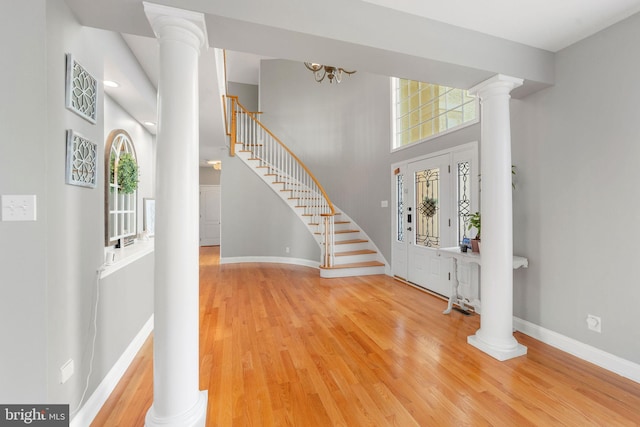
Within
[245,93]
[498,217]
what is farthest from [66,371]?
[245,93]

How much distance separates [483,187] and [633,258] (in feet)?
3.91

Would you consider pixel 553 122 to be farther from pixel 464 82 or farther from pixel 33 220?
pixel 33 220

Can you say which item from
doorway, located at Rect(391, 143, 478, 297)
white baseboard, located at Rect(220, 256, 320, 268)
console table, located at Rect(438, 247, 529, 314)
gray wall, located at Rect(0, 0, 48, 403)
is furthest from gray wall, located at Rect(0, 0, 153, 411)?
white baseboard, located at Rect(220, 256, 320, 268)

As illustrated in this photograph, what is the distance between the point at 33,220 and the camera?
4.60ft

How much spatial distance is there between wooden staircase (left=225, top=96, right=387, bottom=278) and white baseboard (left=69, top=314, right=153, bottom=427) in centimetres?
332

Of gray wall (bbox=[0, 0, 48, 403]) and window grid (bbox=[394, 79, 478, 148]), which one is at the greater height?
window grid (bbox=[394, 79, 478, 148])

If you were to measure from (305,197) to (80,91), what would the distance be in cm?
506

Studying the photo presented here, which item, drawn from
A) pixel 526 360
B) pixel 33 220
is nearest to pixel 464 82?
pixel 526 360

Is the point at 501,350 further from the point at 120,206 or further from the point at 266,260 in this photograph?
the point at 266,260

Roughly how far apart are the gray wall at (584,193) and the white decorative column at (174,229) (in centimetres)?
320

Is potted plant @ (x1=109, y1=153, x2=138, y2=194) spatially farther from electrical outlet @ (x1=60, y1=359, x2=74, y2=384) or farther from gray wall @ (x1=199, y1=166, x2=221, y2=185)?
gray wall @ (x1=199, y1=166, x2=221, y2=185)

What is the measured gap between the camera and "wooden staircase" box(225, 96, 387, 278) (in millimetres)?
5555

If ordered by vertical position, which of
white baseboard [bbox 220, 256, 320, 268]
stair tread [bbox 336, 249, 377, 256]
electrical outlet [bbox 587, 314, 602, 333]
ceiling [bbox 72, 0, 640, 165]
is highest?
ceiling [bbox 72, 0, 640, 165]

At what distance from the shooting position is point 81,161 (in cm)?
175
